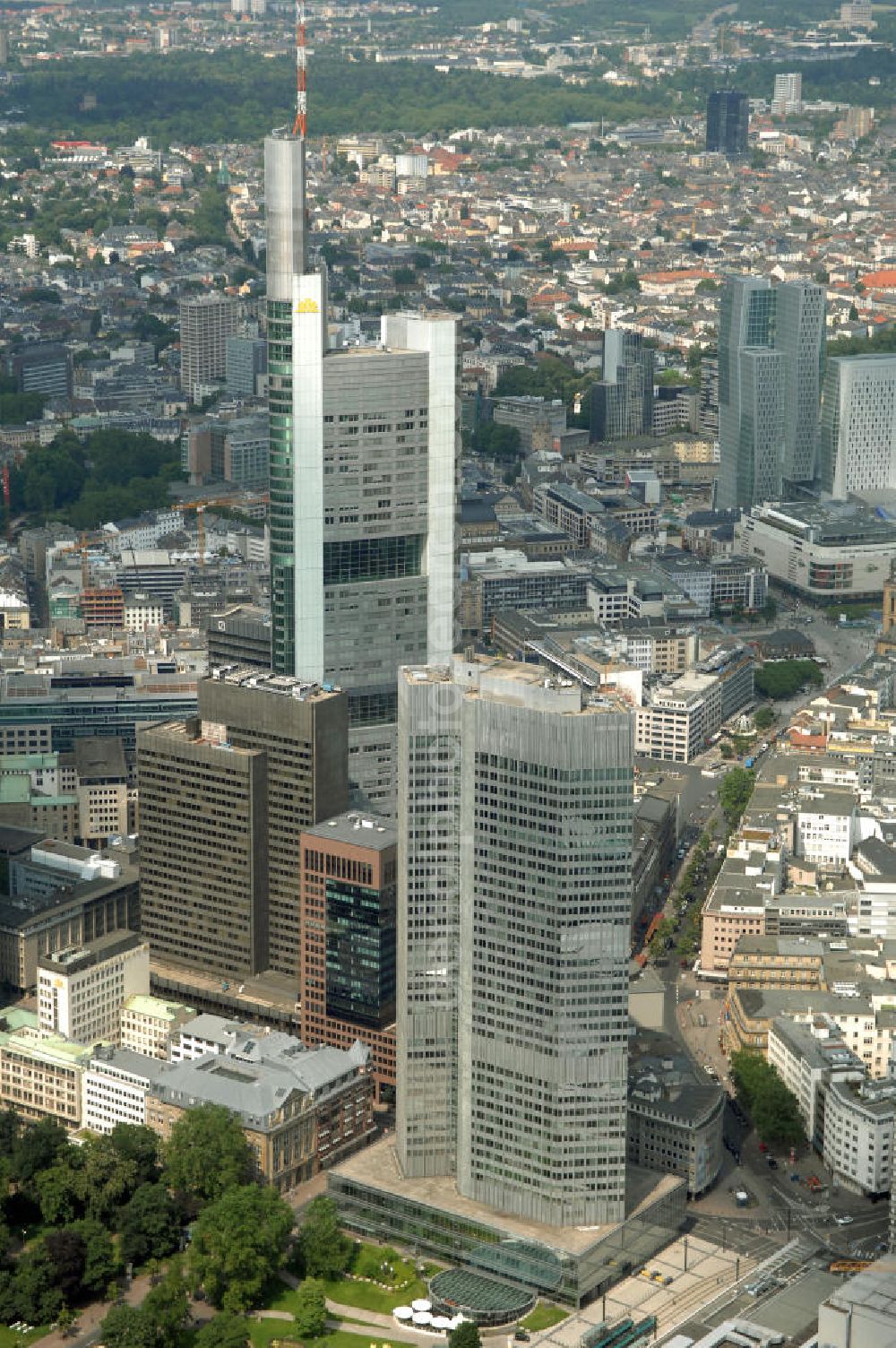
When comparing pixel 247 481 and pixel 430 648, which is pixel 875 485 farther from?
pixel 430 648

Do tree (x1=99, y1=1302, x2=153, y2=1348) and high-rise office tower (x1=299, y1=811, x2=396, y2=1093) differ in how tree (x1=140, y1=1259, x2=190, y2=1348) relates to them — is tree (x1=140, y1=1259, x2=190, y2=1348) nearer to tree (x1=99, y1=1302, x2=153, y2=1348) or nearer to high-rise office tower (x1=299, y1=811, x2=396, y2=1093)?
tree (x1=99, y1=1302, x2=153, y2=1348)

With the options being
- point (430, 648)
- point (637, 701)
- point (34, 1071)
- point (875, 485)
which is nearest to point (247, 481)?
point (875, 485)

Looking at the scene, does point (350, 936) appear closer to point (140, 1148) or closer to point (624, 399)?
point (140, 1148)

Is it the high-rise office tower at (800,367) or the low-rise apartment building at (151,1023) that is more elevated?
the high-rise office tower at (800,367)

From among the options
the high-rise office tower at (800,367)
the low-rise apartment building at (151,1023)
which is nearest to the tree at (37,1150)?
the low-rise apartment building at (151,1023)

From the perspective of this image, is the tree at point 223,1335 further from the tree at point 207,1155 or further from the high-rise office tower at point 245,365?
the high-rise office tower at point 245,365

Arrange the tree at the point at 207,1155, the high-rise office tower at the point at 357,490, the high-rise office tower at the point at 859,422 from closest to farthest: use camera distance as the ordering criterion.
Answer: the tree at the point at 207,1155 < the high-rise office tower at the point at 357,490 < the high-rise office tower at the point at 859,422
